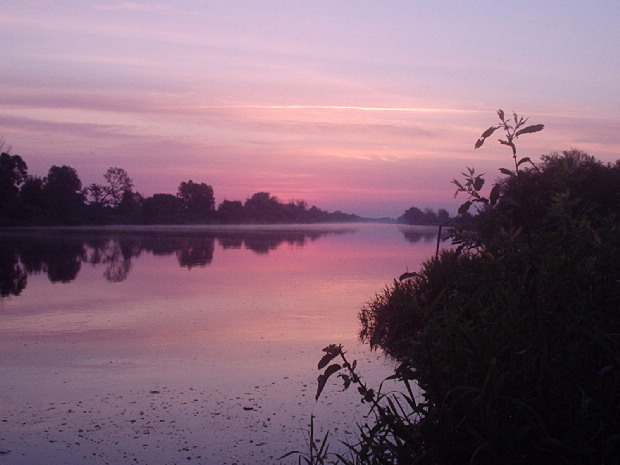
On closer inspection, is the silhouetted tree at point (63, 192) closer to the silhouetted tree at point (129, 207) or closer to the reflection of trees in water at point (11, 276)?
the silhouetted tree at point (129, 207)

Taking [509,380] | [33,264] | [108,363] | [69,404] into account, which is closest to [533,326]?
[509,380]

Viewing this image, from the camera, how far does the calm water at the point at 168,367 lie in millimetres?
7660

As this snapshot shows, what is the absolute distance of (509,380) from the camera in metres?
Result: 3.58

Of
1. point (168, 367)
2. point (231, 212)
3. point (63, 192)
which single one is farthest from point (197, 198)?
point (168, 367)

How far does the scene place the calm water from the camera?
7.66 meters

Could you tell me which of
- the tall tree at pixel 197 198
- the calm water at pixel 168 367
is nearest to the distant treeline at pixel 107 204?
the tall tree at pixel 197 198

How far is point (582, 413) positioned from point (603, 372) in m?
0.25

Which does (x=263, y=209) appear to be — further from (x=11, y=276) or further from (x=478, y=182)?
(x=478, y=182)

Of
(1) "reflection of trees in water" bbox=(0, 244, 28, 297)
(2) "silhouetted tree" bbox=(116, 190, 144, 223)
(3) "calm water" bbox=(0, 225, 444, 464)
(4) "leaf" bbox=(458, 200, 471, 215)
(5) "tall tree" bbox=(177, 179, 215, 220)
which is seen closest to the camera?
(4) "leaf" bbox=(458, 200, 471, 215)

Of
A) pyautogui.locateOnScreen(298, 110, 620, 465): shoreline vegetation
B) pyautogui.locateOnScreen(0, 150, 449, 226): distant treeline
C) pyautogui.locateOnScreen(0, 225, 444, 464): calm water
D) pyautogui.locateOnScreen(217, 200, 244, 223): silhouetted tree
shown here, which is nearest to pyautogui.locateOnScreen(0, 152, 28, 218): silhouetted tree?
pyautogui.locateOnScreen(0, 150, 449, 226): distant treeline

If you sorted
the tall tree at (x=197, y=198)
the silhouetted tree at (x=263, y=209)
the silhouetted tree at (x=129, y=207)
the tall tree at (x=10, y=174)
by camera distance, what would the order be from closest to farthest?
the tall tree at (x=10, y=174), the silhouetted tree at (x=129, y=207), the tall tree at (x=197, y=198), the silhouetted tree at (x=263, y=209)

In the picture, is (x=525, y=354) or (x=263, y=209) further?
(x=263, y=209)

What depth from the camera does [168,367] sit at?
11.5 m

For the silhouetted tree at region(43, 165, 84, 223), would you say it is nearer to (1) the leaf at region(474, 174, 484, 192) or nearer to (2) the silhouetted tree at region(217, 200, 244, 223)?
(2) the silhouetted tree at region(217, 200, 244, 223)
